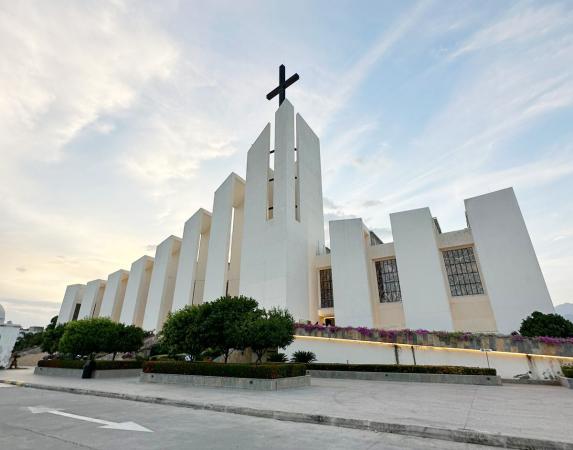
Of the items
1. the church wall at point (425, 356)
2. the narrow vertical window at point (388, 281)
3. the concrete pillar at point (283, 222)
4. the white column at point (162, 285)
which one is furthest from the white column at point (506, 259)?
the white column at point (162, 285)

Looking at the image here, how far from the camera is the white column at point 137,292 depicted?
1694 inches

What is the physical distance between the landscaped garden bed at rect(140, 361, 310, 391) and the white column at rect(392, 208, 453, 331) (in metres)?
12.5

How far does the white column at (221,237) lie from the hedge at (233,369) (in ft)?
52.4

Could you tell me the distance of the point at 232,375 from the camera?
12523mm

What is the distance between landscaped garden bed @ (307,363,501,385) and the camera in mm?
13664

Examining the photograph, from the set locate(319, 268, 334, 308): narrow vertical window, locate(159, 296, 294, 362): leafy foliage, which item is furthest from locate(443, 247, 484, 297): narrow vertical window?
locate(159, 296, 294, 362): leafy foliage

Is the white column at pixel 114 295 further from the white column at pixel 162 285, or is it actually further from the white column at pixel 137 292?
the white column at pixel 162 285

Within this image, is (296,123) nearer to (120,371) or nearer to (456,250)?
(456,250)

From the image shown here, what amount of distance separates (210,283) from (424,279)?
20.3m

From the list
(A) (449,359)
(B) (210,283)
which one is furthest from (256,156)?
(A) (449,359)

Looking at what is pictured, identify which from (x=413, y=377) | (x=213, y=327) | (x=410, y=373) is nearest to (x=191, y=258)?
(x=213, y=327)

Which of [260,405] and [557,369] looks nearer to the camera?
[260,405]

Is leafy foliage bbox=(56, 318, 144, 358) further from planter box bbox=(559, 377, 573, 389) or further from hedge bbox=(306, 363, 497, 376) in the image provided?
planter box bbox=(559, 377, 573, 389)

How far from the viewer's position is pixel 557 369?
14.1 m
